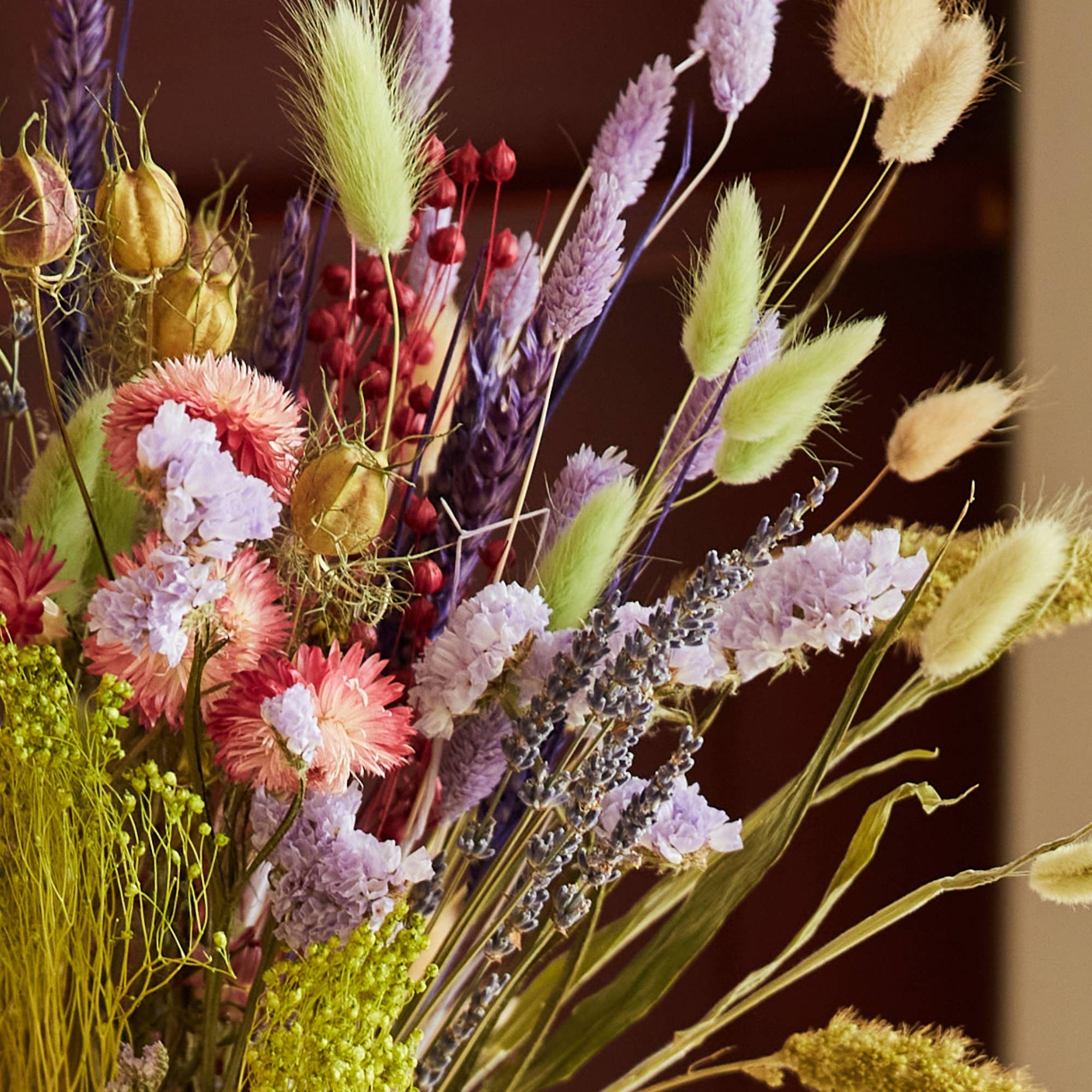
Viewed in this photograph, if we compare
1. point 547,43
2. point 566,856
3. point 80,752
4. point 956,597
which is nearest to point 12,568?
point 80,752

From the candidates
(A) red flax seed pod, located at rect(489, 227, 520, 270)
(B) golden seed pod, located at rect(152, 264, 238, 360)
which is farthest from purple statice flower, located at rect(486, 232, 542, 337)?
(B) golden seed pod, located at rect(152, 264, 238, 360)

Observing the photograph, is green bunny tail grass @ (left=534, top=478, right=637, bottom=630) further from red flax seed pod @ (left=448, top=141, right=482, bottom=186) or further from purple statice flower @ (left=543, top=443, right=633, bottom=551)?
red flax seed pod @ (left=448, top=141, right=482, bottom=186)

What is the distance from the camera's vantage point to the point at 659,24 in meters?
0.79

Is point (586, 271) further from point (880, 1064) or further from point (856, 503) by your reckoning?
point (880, 1064)

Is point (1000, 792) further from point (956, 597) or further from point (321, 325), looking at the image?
point (321, 325)

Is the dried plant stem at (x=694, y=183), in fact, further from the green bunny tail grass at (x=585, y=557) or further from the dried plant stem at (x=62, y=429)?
the dried plant stem at (x=62, y=429)

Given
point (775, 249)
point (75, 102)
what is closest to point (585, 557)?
point (75, 102)

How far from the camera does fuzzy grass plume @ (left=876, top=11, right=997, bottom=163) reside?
1.40 feet

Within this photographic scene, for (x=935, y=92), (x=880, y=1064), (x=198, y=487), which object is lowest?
(x=880, y=1064)

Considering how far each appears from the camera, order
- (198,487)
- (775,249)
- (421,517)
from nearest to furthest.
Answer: (198,487)
(421,517)
(775,249)

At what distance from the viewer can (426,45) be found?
0.49 metres

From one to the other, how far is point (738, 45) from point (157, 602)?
298 millimetres

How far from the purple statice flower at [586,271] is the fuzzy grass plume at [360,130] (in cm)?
6

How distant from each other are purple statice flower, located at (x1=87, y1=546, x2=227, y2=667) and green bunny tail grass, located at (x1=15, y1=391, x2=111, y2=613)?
0.10 meters
